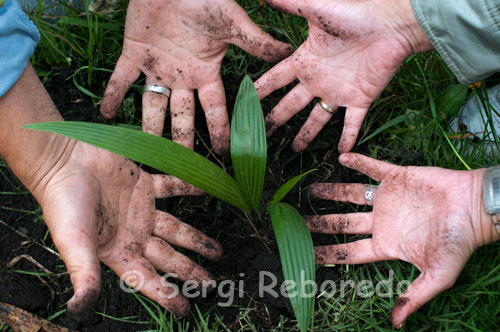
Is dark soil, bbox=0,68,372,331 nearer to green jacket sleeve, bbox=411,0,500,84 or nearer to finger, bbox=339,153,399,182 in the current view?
finger, bbox=339,153,399,182

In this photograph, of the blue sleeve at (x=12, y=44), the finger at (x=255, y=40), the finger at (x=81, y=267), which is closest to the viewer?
the finger at (x=81, y=267)

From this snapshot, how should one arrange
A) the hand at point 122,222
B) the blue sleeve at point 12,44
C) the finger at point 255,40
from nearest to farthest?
the hand at point 122,222 < the blue sleeve at point 12,44 < the finger at point 255,40

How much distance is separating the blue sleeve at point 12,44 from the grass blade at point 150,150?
380mm

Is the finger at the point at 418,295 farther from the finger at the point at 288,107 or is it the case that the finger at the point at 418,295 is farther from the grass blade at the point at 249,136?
the finger at the point at 288,107

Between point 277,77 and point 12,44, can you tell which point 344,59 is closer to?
point 277,77

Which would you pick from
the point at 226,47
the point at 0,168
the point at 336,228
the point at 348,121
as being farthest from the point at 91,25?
the point at 336,228

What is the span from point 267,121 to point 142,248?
0.62 metres

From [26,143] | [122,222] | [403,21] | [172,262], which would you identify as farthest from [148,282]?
[403,21]

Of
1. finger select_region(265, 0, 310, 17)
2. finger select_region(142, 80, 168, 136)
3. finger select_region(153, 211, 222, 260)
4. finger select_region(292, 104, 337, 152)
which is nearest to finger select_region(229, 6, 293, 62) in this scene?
finger select_region(265, 0, 310, 17)

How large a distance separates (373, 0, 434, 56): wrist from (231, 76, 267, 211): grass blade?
544 mm

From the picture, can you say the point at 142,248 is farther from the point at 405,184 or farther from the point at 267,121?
the point at 405,184

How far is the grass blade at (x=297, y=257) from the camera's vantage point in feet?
3.83

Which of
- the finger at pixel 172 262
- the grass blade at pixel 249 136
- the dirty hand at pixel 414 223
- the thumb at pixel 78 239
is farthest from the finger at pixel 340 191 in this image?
A: the thumb at pixel 78 239

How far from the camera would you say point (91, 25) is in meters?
1.74
